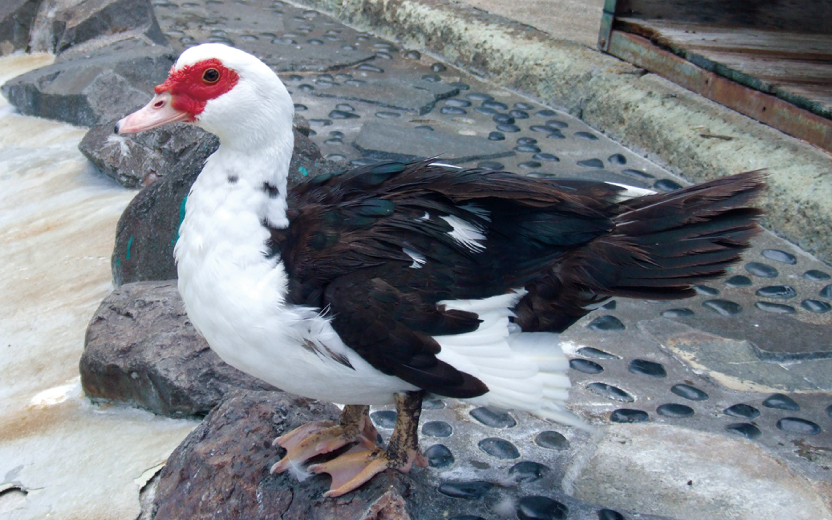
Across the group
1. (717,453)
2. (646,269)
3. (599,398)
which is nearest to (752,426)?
(717,453)

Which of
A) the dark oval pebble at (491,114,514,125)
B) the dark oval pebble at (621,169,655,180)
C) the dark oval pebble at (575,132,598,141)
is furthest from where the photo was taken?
the dark oval pebble at (491,114,514,125)

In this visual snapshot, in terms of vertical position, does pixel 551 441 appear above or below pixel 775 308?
below

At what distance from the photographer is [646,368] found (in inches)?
113

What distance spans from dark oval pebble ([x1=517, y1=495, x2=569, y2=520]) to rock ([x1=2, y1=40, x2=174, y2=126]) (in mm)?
3319

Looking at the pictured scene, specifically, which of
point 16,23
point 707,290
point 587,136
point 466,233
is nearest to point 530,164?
point 587,136

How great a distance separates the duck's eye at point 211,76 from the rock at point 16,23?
491 cm

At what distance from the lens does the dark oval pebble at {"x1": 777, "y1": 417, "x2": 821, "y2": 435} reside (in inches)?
100

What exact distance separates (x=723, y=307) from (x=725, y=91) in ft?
5.16

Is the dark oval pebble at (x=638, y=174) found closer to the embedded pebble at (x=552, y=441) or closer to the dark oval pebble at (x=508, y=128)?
the dark oval pebble at (x=508, y=128)

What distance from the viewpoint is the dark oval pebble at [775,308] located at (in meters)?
3.21

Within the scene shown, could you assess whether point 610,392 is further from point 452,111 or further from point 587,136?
point 452,111

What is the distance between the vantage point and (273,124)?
6.72 ft

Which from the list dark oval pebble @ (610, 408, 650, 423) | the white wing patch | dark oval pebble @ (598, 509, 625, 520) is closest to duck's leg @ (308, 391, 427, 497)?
the white wing patch

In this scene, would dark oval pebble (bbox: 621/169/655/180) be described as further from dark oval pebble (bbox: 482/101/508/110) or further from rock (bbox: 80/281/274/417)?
rock (bbox: 80/281/274/417)
